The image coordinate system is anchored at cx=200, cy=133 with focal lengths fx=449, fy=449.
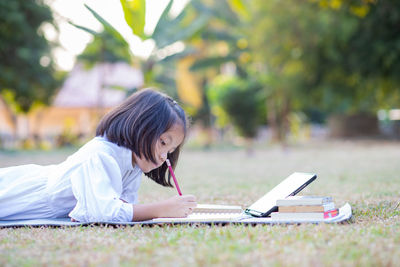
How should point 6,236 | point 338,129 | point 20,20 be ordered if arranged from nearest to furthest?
point 6,236
point 20,20
point 338,129

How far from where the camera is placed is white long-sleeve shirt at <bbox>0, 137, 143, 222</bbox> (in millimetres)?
1860

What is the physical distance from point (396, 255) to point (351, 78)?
9386 mm

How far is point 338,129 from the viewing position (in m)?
13.6

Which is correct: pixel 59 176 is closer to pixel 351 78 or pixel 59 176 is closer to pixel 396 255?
pixel 396 255

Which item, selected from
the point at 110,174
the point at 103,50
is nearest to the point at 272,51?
the point at 103,50

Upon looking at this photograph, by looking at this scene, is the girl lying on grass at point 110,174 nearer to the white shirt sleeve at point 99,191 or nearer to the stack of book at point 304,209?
the white shirt sleeve at point 99,191

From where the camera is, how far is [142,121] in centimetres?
202

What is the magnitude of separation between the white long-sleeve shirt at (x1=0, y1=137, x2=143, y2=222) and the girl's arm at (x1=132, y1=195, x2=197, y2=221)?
4 cm

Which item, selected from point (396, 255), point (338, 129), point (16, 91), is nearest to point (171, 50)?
point (16, 91)

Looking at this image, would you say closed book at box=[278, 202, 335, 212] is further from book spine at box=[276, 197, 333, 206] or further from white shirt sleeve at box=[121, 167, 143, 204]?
white shirt sleeve at box=[121, 167, 143, 204]

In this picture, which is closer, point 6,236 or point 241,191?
point 6,236

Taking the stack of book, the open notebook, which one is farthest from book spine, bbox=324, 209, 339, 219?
the open notebook

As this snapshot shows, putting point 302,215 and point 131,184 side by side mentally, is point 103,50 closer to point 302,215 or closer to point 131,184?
point 131,184

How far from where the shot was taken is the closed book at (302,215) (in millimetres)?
1857
